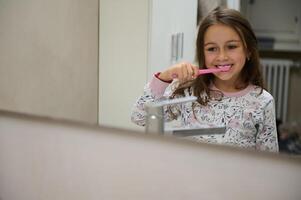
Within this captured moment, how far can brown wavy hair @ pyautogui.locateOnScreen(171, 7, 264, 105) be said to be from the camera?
1.71 feet

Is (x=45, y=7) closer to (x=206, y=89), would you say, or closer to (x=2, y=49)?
(x=2, y=49)

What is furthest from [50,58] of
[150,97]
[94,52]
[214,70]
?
[214,70]

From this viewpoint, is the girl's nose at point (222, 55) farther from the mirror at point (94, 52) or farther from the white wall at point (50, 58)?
the white wall at point (50, 58)

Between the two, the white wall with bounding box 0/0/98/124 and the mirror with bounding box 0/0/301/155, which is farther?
the white wall with bounding box 0/0/98/124

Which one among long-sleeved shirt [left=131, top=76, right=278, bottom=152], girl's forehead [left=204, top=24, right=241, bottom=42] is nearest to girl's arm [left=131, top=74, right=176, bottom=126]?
long-sleeved shirt [left=131, top=76, right=278, bottom=152]

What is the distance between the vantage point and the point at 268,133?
Answer: 20.8 inches

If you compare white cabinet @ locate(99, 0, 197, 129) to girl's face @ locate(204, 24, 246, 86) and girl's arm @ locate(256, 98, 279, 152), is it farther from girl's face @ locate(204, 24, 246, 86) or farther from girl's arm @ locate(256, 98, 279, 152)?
girl's arm @ locate(256, 98, 279, 152)

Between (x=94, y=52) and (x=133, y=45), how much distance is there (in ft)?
0.29

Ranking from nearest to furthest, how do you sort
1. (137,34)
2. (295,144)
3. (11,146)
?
1. (295,144)
2. (137,34)
3. (11,146)

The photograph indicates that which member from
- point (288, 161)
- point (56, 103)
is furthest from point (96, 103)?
point (288, 161)

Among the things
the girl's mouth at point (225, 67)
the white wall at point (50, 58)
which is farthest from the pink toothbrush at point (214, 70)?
the white wall at point (50, 58)

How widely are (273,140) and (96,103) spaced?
0.31 meters

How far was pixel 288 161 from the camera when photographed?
516mm

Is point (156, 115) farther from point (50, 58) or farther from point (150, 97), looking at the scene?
point (50, 58)
